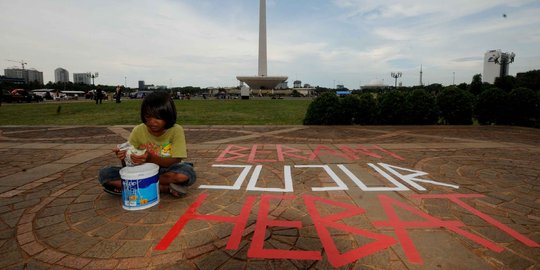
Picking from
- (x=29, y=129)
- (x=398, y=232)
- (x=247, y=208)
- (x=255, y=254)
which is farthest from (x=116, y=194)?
(x=29, y=129)

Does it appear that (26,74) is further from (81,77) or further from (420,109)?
(420,109)

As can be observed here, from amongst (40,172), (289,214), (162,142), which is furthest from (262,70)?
(289,214)

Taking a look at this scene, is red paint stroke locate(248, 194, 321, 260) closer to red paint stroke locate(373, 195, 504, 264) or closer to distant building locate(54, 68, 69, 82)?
red paint stroke locate(373, 195, 504, 264)

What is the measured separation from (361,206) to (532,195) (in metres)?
2.37

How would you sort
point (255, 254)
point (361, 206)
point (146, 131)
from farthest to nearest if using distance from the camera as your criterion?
point (146, 131)
point (361, 206)
point (255, 254)

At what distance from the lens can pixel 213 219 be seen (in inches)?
122

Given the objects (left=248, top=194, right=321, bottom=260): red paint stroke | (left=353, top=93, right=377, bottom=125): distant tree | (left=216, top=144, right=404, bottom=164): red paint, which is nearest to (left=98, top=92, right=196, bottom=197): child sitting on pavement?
(left=248, top=194, right=321, bottom=260): red paint stroke

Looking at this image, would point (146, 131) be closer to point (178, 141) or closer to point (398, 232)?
point (178, 141)

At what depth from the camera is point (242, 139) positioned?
8117 mm

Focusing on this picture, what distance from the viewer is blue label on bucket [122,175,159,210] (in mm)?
3186

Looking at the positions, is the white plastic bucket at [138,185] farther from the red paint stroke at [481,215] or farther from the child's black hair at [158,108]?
the red paint stroke at [481,215]

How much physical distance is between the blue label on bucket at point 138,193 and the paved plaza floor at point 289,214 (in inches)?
3.6

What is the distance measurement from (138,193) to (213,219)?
884 mm

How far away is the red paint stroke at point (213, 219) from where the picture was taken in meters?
2.61
